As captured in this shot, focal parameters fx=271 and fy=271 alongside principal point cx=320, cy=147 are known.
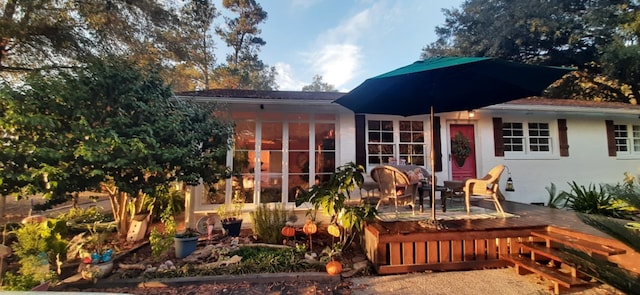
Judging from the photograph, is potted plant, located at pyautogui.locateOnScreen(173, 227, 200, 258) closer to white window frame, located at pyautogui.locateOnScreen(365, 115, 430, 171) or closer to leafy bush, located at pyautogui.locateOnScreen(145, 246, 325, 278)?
leafy bush, located at pyautogui.locateOnScreen(145, 246, 325, 278)

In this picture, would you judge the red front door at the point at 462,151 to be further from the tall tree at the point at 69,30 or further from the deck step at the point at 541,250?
the tall tree at the point at 69,30

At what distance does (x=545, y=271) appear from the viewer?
2771mm

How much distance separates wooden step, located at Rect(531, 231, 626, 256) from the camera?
2.63 meters


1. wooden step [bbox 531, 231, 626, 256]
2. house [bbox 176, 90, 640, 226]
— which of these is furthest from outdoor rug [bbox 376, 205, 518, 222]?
house [bbox 176, 90, 640, 226]

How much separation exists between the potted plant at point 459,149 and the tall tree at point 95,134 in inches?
200

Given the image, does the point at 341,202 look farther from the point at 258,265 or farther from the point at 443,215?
the point at 443,215

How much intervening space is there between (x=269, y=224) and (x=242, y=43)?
50.8ft

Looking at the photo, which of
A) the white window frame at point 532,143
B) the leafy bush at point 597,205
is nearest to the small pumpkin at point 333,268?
the leafy bush at point 597,205

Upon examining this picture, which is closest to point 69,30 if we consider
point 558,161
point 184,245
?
point 184,245

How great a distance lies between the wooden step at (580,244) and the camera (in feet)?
8.64

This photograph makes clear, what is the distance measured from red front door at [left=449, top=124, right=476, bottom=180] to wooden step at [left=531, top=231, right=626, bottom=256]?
295 centimetres

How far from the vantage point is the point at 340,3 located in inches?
379

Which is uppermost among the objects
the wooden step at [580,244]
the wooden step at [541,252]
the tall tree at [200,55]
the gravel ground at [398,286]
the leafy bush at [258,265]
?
the tall tree at [200,55]

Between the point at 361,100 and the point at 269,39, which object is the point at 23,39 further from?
the point at 269,39
